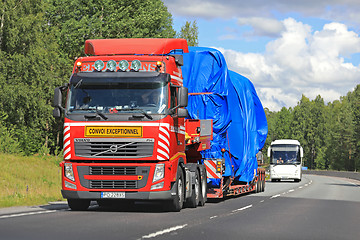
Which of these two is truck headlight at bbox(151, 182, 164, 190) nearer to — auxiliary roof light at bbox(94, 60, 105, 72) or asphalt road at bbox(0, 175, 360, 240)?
asphalt road at bbox(0, 175, 360, 240)

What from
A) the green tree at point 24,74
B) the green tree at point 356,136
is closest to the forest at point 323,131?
the green tree at point 356,136

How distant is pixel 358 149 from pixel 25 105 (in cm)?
9623

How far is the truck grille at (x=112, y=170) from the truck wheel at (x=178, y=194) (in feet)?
4.29

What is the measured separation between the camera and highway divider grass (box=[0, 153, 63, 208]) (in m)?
17.0

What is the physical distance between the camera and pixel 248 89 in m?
23.5

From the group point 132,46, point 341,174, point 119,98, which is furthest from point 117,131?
point 341,174

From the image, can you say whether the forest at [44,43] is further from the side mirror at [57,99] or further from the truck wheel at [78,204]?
the side mirror at [57,99]

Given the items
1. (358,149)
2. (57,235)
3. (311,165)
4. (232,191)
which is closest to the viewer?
(57,235)

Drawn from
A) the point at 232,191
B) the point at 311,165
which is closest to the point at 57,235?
the point at 232,191

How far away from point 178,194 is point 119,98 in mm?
2804

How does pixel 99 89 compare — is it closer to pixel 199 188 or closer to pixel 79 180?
pixel 79 180

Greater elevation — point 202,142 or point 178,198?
point 202,142

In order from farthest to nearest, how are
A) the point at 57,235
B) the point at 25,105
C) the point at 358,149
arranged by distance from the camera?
the point at 358,149 < the point at 25,105 < the point at 57,235

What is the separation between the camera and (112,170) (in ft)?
45.6
